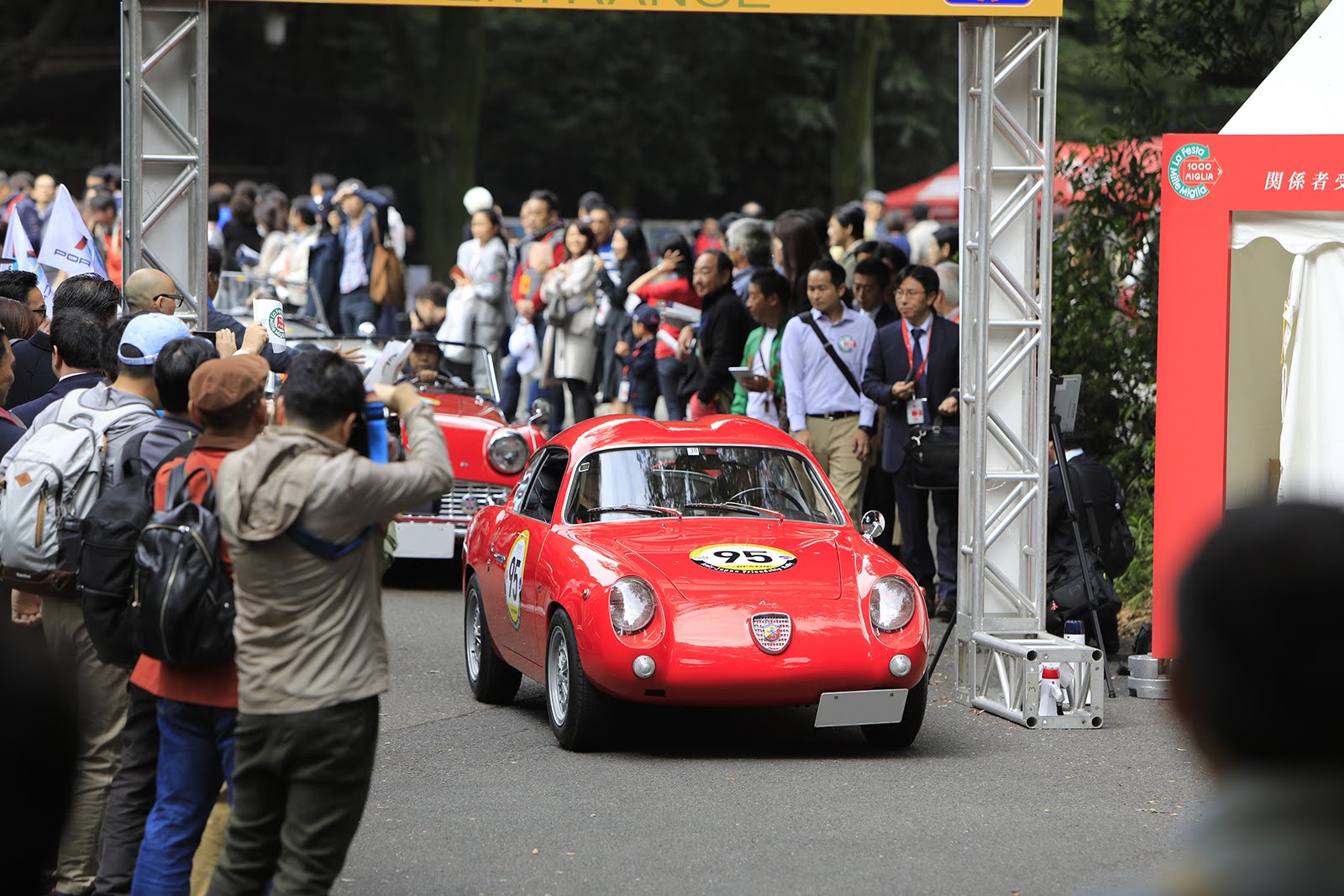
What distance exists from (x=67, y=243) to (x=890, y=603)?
4697mm

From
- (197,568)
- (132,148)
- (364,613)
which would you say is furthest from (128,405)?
(132,148)

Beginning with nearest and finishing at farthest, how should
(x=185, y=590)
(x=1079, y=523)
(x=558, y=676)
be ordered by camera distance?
(x=185, y=590) → (x=558, y=676) → (x=1079, y=523)

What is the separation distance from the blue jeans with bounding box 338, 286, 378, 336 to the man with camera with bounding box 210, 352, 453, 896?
13.7 meters

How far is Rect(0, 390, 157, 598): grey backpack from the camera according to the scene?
5242mm

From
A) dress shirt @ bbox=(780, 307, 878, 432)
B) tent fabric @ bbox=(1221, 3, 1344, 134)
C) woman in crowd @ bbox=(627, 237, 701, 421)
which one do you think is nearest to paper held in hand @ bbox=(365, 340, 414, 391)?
tent fabric @ bbox=(1221, 3, 1344, 134)

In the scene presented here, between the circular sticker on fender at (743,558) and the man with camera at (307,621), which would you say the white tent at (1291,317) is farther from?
the man with camera at (307,621)

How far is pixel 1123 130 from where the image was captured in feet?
43.0

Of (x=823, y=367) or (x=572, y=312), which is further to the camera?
(x=572, y=312)

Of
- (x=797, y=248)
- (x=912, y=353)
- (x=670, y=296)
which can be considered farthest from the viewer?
(x=670, y=296)

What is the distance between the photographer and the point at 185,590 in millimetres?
4445

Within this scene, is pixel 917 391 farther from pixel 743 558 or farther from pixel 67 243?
pixel 67 243

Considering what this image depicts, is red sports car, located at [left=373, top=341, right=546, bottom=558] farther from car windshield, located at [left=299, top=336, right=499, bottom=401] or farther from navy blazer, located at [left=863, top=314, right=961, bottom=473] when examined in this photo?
navy blazer, located at [left=863, top=314, right=961, bottom=473]

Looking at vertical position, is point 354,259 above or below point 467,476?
above

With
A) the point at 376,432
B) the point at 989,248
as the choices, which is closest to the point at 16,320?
the point at 376,432
